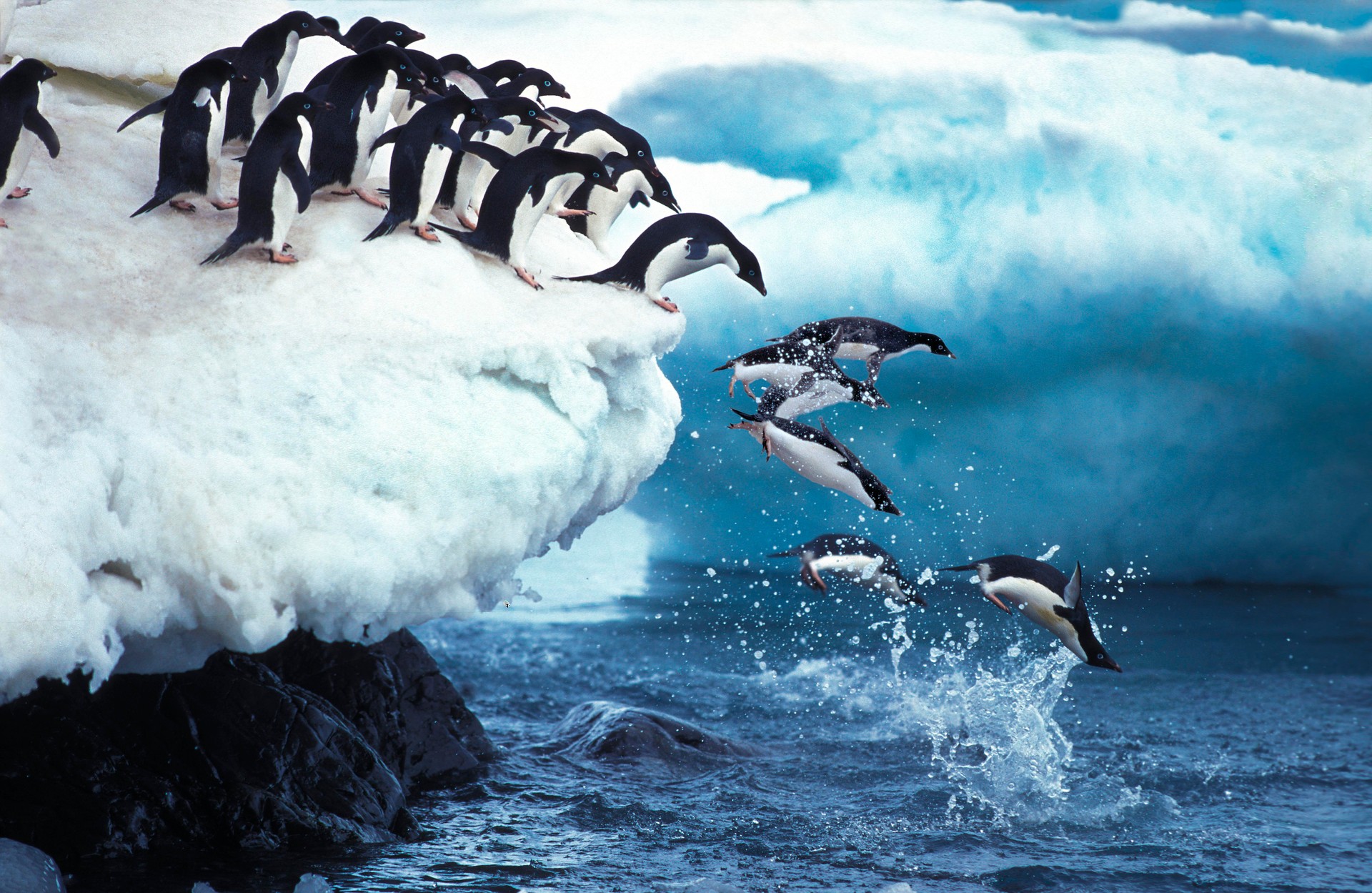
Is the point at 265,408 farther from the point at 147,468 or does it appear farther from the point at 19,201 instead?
the point at 19,201

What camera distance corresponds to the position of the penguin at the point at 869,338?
17.5ft

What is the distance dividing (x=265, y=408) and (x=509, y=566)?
128 cm

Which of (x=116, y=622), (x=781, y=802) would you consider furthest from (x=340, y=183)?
(x=781, y=802)

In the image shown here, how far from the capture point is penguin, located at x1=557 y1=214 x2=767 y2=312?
553cm

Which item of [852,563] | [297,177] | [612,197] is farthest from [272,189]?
[852,563]

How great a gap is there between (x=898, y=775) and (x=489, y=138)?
4921 millimetres

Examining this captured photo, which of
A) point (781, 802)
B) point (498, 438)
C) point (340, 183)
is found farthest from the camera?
point (781, 802)

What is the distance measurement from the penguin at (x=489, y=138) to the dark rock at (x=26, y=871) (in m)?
3.43

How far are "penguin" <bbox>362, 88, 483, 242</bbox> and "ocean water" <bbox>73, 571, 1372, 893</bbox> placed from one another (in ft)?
9.67

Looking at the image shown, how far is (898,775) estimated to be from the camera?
736 cm

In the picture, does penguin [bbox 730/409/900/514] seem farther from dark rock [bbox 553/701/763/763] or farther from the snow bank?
dark rock [bbox 553/701/763/763]

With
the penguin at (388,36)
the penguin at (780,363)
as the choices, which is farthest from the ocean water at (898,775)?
the penguin at (388,36)

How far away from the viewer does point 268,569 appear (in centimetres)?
412

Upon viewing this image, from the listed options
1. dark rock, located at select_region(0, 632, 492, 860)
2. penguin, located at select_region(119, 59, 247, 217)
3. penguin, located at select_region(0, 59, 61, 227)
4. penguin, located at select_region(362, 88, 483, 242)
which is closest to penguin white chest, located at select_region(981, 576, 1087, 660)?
dark rock, located at select_region(0, 632, 492, 860)
